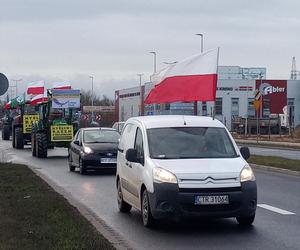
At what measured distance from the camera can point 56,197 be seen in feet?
46.3

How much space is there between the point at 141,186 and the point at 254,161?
49.2 ft

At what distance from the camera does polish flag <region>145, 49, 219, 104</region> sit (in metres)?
15.4

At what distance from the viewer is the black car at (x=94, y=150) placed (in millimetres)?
22000

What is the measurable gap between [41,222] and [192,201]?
2.26 meters

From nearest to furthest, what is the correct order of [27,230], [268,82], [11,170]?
[27,230]
[11,170]
[268,82]

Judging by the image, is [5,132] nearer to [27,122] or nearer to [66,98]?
[27,122]

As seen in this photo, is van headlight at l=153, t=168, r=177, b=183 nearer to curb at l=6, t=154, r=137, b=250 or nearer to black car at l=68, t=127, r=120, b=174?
curb at l=6, t=154, r=137, b=250

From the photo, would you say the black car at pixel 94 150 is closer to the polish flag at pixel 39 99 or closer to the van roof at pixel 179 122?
the van roof at pixel 179 122

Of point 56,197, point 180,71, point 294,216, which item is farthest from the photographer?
point 180,71

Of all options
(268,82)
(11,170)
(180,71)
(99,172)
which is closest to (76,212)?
(180,71)

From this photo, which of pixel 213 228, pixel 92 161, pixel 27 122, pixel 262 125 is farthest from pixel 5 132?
pixel 213 228

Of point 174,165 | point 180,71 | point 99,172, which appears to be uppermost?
point 180,71

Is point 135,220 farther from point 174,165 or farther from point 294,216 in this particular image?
point 294,216

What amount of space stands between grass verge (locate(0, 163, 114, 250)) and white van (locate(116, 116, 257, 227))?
103cm
